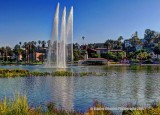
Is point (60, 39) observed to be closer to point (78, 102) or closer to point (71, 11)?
point (71, 11)

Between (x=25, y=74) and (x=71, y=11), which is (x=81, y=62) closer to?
(x=71, y=11)

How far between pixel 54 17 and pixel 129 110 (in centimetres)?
6352

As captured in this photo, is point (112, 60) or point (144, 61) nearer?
point (144, 61)

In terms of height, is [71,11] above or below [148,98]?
above

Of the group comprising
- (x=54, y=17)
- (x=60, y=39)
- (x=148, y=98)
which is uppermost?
(x=54, y=17)

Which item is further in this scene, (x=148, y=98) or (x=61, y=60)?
(x=61, y=60)

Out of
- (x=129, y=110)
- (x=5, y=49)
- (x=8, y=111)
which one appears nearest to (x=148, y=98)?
(x=129, y=110)

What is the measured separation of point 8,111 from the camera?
38.6 feet

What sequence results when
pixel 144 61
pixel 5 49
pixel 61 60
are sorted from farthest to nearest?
1. pixel 5 49
2. pixel 144 61
3. pixel 61 60

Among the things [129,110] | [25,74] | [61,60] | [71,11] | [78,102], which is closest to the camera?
[129,110]

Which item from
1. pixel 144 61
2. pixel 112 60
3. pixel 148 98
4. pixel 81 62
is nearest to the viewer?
pixel 148 98

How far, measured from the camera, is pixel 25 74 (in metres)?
53.4

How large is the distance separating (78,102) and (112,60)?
14953 cm

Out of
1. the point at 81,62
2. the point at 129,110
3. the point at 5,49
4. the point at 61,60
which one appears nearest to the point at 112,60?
the point at 81,62
